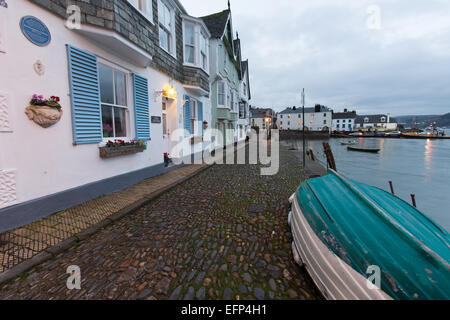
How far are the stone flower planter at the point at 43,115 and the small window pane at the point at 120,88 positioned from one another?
6.84ft

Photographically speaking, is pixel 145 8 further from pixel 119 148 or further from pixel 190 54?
pixel 119 148

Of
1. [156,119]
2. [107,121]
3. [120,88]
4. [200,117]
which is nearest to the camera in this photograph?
[107,121]

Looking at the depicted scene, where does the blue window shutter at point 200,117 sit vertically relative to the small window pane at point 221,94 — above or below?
below

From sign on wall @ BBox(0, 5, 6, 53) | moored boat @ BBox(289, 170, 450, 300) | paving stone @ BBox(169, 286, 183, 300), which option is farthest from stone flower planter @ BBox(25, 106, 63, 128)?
moored boat @ BBox(289, 170, 450, 300)

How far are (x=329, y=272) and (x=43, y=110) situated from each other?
5.10 meters

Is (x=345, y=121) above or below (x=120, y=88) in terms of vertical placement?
above

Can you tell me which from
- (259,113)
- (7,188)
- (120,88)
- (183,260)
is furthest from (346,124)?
(7,188)

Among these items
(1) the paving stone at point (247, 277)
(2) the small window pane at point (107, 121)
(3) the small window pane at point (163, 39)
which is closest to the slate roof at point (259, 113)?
(3) the small window pane at point (163, 39)

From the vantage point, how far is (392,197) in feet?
9.99

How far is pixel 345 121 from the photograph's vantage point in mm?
87750

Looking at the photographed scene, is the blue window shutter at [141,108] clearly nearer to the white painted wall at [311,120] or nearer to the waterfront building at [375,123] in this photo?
the white painted wall at [311,120]

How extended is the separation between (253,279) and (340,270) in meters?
1.04

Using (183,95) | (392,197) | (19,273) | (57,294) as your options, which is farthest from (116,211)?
(183,95)

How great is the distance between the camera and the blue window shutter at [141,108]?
5.90m
